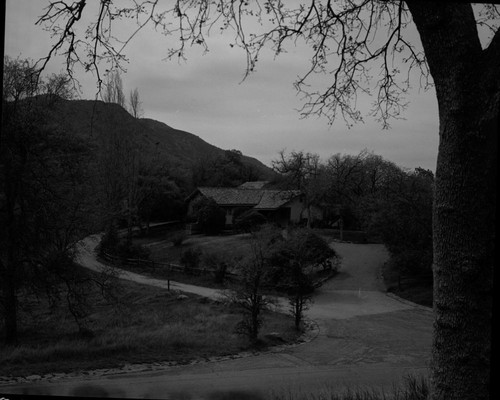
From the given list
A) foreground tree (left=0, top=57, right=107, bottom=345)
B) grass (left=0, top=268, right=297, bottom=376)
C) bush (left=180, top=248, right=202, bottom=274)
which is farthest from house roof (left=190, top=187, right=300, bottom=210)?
grass (left=0, top=268, right=297, bottom=376)

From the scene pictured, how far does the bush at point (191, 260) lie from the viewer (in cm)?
1123

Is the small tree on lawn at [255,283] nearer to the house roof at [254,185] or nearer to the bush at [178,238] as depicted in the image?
the house roof at [254,185]

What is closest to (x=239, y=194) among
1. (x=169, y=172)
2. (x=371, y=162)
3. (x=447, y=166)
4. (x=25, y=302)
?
(x=169, y=172)

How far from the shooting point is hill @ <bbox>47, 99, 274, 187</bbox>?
4.46 meters

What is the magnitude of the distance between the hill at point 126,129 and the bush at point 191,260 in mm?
5071

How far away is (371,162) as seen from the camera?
6.42m

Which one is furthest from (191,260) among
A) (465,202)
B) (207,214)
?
(465,202)

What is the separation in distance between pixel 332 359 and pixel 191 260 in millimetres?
6069

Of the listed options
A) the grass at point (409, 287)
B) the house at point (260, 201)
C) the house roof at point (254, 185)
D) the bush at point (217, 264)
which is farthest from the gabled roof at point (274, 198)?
the bush at point (217, 264)

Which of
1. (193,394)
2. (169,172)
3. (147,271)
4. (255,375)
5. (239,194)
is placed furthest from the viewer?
(147,271)

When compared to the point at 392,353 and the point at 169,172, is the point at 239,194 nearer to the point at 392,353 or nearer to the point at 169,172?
the point at 169,172

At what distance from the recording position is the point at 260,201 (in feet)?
30.2

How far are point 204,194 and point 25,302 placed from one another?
140 inches

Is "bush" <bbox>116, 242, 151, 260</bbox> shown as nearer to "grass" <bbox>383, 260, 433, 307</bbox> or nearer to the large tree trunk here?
"grass" <bbox>383, 260, 433, 307</bbox>
